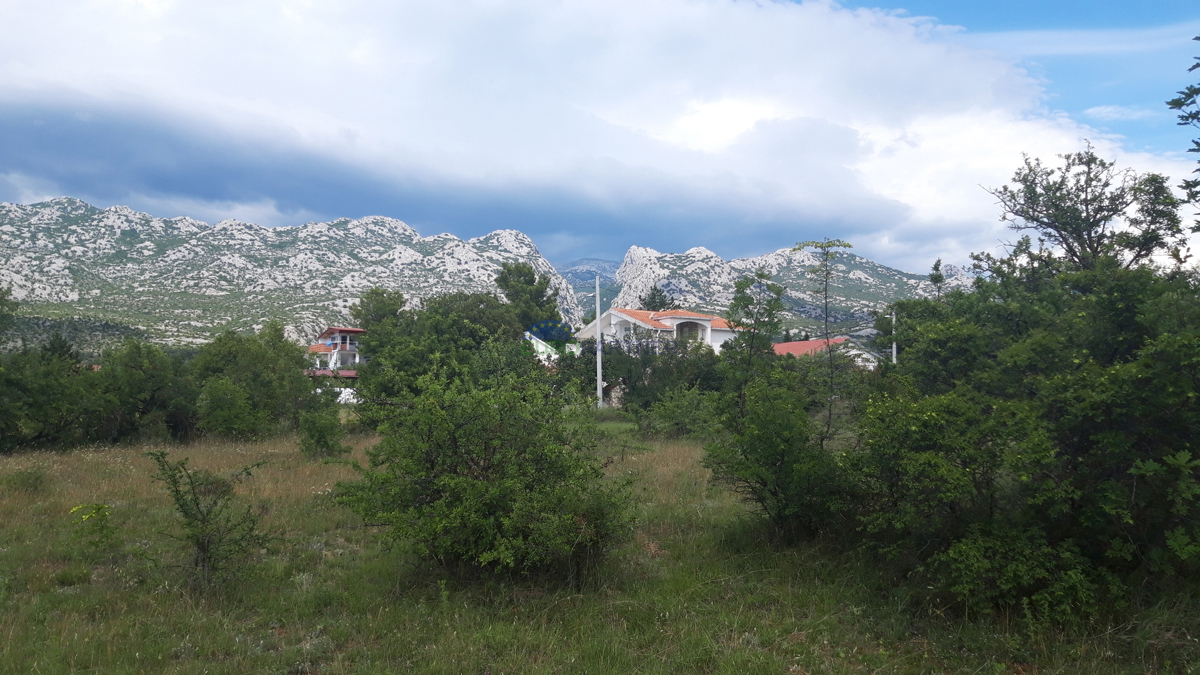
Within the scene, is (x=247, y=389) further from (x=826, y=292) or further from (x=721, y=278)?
(x=721, y=278)

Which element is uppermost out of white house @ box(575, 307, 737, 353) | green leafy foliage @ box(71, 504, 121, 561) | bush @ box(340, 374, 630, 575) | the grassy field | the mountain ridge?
the mountain ridge

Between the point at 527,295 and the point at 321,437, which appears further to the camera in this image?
the point at 527,295

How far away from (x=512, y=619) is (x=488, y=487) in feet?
4.14

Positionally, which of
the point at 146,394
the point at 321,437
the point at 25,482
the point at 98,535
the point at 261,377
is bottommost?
the point at 98,535

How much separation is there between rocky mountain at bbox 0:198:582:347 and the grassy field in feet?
255

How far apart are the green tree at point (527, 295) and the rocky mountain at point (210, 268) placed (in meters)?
42.0

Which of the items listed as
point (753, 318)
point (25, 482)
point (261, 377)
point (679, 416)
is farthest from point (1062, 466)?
point (261, 377)

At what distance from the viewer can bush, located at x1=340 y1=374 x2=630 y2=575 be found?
6.06 m

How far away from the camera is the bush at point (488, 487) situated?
19.9 ft

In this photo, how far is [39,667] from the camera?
4527 millimetres

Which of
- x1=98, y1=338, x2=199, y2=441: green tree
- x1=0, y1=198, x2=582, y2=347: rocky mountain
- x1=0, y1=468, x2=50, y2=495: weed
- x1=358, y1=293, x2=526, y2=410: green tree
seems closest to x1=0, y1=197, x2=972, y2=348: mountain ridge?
x1=0, y1=198, x2=582, y2=347: rocky mountain

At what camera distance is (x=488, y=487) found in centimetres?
614

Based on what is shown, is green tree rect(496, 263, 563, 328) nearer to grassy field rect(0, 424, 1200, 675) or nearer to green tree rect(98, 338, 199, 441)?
green tree rect(98, 338, 199, 441)

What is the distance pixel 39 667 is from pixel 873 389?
9.51 m
